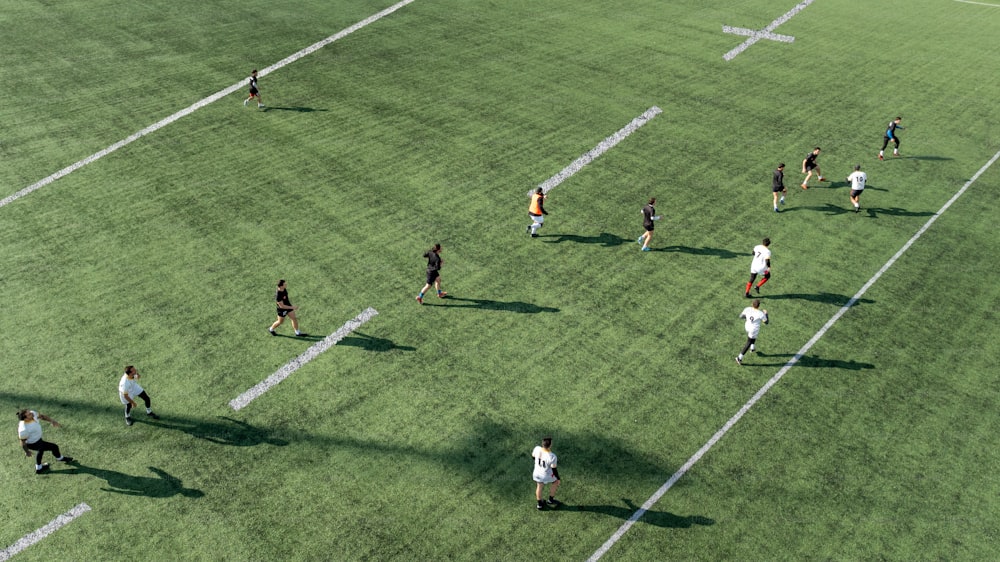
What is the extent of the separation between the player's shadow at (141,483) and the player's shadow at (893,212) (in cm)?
2098

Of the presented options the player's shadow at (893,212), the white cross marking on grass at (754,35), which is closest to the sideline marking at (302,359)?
the player's shadow at (893,212)

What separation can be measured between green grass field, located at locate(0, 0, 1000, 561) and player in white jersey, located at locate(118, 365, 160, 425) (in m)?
0.31

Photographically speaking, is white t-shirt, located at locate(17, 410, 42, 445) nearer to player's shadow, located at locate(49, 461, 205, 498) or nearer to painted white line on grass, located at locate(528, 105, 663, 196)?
player's shadow, located at locate(49, 461, 205, 498)

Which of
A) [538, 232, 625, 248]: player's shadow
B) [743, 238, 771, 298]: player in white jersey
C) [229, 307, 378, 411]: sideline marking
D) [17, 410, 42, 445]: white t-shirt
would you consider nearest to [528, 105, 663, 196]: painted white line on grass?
[538, 232, 625, 248]: player's shadow

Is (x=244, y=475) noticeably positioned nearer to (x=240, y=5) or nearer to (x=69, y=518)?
(x=69, y=518)

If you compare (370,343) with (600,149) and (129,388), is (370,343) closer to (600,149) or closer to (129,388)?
(129,388)

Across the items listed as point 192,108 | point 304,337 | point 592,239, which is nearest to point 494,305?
point 592,239

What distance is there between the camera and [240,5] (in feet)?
130

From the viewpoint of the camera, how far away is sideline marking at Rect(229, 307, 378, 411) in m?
16.1

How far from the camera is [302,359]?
1716 centimetres

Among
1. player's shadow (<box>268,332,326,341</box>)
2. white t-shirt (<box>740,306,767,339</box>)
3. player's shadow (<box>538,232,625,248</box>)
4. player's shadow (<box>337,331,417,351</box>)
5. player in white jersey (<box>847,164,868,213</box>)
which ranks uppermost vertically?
player in white jersey (<box>847,164,868,213</box>)

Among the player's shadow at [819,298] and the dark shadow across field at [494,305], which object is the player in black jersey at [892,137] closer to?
the player's shadow at [819,298]

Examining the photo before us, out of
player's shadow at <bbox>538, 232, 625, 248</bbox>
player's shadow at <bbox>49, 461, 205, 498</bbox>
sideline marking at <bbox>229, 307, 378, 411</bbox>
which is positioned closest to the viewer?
player's shadow at <bbox>49, 461, 205, 498</bbox>

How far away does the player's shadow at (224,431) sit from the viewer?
15109 mm
